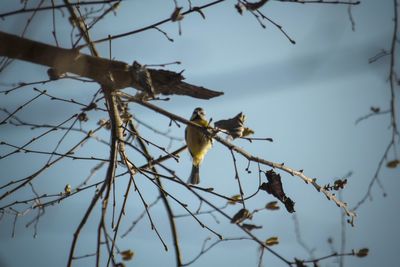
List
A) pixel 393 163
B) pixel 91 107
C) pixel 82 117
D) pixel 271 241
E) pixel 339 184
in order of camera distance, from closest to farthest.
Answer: pixel 271 241
pixel 91 107
pixel 339 184
pixel 82 117
pixel 393 163

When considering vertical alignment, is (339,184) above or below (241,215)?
above

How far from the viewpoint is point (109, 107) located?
2438 mm

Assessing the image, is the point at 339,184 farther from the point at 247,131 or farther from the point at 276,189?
the point at 247,131

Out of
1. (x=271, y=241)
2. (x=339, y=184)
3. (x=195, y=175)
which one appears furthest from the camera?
(x=195, y=175)

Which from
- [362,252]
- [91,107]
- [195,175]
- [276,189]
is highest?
[195,175]

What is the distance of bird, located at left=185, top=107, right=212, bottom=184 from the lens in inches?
179

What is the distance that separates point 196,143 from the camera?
4609 millimetres

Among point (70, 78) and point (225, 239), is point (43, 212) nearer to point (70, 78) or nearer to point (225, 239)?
point (70, 78)

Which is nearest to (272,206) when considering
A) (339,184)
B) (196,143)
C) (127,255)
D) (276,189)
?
(276,189)

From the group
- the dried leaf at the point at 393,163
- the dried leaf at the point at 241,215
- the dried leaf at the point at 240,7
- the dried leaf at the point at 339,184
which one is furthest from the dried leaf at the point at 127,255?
the dried leaf at the point at 393,163

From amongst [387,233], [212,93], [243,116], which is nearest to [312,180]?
[243,116]

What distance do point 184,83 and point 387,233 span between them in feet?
28.4

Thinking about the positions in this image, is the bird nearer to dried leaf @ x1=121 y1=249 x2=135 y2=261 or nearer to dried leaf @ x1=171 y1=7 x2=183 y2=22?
dried leaf @ x1=121 y1=249 x2=135 y2=261

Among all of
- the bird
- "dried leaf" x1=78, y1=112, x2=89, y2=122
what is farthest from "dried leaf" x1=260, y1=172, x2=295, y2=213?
the bird
